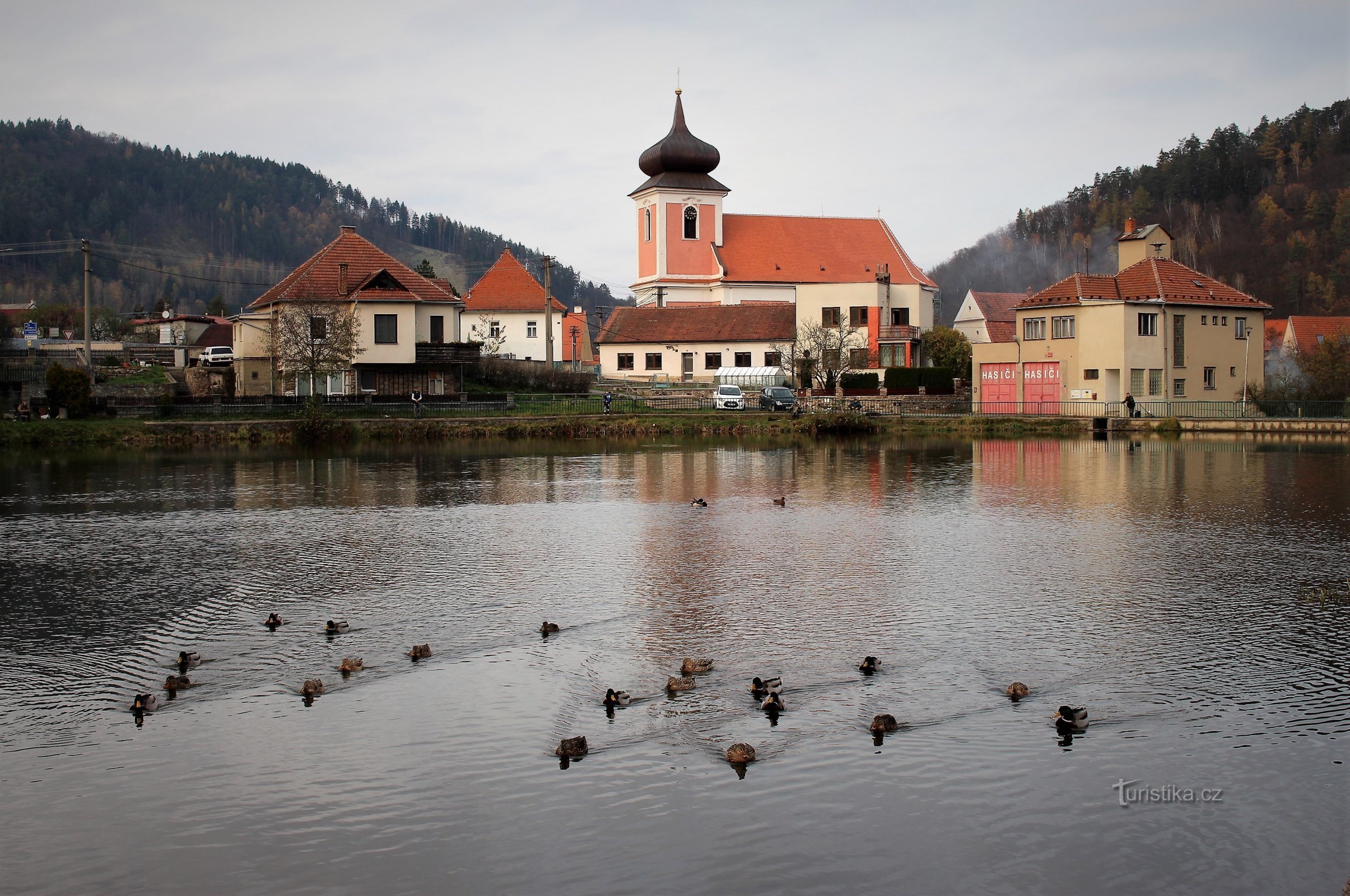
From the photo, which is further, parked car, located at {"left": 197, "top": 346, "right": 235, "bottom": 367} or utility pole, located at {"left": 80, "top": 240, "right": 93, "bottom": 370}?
parked car, located at {"left": 197, "top": 346, "right": 235, "bottom": 367}

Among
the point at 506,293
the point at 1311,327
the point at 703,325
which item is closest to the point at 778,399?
the point at 703,325

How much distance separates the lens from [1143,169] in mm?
162375

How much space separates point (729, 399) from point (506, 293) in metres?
29.9

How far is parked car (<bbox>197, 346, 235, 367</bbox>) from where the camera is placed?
236 ft

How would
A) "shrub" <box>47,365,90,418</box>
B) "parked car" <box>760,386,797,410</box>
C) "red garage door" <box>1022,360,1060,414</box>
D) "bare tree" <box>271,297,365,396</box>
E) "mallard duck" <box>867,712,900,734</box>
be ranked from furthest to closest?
1. "parked car" <box>760,386,797,410</box>
2. "red garage door" <box>1022,360,1060,414</box>
3. "bare tree" <box>271,297,365,396</box>
4. "shrub" <box>47,365,90,418</box>
5. "mallard duck" <box>867,712,900,734</box>

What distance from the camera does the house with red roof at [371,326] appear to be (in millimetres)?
62812

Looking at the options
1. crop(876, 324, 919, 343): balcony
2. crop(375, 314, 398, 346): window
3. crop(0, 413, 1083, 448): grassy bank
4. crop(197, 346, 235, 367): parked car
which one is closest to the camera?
crop(0, 413, 1083, 448): grassy bank

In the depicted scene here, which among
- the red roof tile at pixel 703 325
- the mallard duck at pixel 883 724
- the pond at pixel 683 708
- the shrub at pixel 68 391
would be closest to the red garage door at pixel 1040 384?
the red roof tile at pixel 703 325

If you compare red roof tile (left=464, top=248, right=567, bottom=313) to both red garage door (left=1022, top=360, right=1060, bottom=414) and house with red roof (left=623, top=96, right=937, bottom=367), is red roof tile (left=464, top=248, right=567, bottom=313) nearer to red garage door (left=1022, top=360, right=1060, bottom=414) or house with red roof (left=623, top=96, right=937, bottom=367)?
house with red roof (left=623, top=96, right=937, bottom=367)

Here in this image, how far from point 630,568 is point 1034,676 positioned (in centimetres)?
923

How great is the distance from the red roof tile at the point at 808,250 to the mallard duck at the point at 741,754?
80.7 m

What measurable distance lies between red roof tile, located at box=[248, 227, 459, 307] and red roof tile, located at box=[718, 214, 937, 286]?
31119 millimetres

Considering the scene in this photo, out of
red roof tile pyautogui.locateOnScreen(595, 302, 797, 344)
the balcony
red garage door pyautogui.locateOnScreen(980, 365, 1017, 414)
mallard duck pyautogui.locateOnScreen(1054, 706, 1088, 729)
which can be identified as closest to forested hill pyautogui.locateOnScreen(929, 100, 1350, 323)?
Answer: the balcony

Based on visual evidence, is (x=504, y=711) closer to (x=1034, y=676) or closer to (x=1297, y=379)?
(x=1034, y=676)
